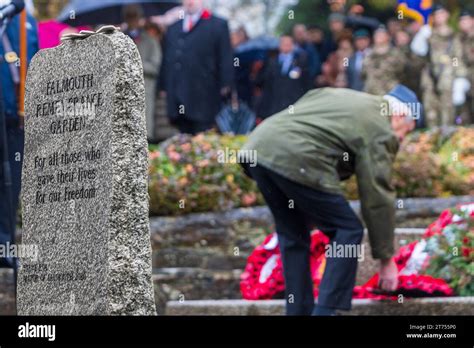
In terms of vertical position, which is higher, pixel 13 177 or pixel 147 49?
pixel 147 49

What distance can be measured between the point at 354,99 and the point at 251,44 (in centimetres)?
1294

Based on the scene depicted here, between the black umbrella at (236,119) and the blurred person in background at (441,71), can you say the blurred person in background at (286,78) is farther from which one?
the blurred person in background at (441,71)

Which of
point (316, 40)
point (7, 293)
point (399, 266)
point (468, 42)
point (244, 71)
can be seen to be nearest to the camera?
point (399, 266)

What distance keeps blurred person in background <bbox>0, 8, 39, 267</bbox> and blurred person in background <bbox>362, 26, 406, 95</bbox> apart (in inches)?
356

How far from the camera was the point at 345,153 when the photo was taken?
9.11 meters

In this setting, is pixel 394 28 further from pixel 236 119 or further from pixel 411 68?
pixel 236 119

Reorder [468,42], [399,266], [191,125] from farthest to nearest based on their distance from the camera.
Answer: [468,42] < [191,125] < [399,266]

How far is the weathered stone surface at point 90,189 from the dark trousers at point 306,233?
1949 mm

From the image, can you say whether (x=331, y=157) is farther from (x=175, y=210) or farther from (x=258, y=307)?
(x=175, y=210)

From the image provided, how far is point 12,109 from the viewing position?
10766 millimetres

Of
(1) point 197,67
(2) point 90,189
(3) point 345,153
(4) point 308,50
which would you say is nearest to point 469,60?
(4) point 308,50

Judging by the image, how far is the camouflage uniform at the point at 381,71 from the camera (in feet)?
63.3

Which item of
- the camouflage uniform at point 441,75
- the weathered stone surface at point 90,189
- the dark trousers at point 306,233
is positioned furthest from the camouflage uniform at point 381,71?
the weathered stone surface at point 90,189

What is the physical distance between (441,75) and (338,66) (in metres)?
1.52
